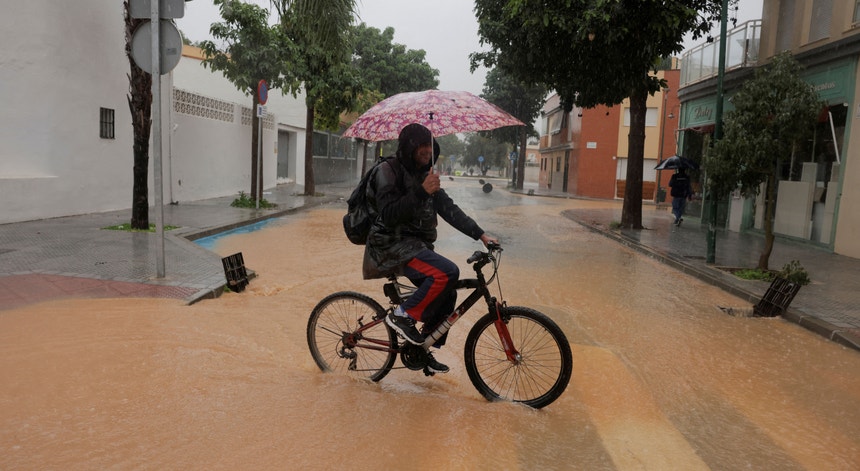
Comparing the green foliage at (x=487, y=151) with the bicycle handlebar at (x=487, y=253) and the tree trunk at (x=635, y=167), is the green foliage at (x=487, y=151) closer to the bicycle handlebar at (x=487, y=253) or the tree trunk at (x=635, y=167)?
the tree trunk at (x=635, y=167)

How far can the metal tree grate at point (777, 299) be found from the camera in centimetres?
726

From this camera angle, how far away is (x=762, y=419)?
4145mm

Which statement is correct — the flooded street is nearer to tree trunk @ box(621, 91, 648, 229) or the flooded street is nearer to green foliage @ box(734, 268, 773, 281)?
green foliage @ box(734, 268, 773, 281)

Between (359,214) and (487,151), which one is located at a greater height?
(487,151)

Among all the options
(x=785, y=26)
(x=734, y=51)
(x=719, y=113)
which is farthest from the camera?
(x=734, y=51)

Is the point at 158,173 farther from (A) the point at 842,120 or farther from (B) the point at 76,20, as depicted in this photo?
(A) the point at 842,120

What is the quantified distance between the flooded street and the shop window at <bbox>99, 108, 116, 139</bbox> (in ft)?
30.3

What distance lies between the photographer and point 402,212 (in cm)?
379

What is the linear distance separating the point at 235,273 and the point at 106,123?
9171mm

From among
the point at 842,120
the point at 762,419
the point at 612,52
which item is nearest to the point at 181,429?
the point at 762,419

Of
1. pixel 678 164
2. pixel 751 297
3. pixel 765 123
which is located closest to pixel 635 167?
pixel 678 164

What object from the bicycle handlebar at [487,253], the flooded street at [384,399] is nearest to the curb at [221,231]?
the flooded street at [384,399]

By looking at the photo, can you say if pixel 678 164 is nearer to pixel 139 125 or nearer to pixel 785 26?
pixel 785 26

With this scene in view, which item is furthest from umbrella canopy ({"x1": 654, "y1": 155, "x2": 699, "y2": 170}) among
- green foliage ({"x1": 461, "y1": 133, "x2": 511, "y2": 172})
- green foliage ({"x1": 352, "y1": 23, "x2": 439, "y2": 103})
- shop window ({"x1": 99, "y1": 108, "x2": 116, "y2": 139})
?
green foliage ({"x1": 461, "y1": 133, "x2": 511, "y2": 172})
